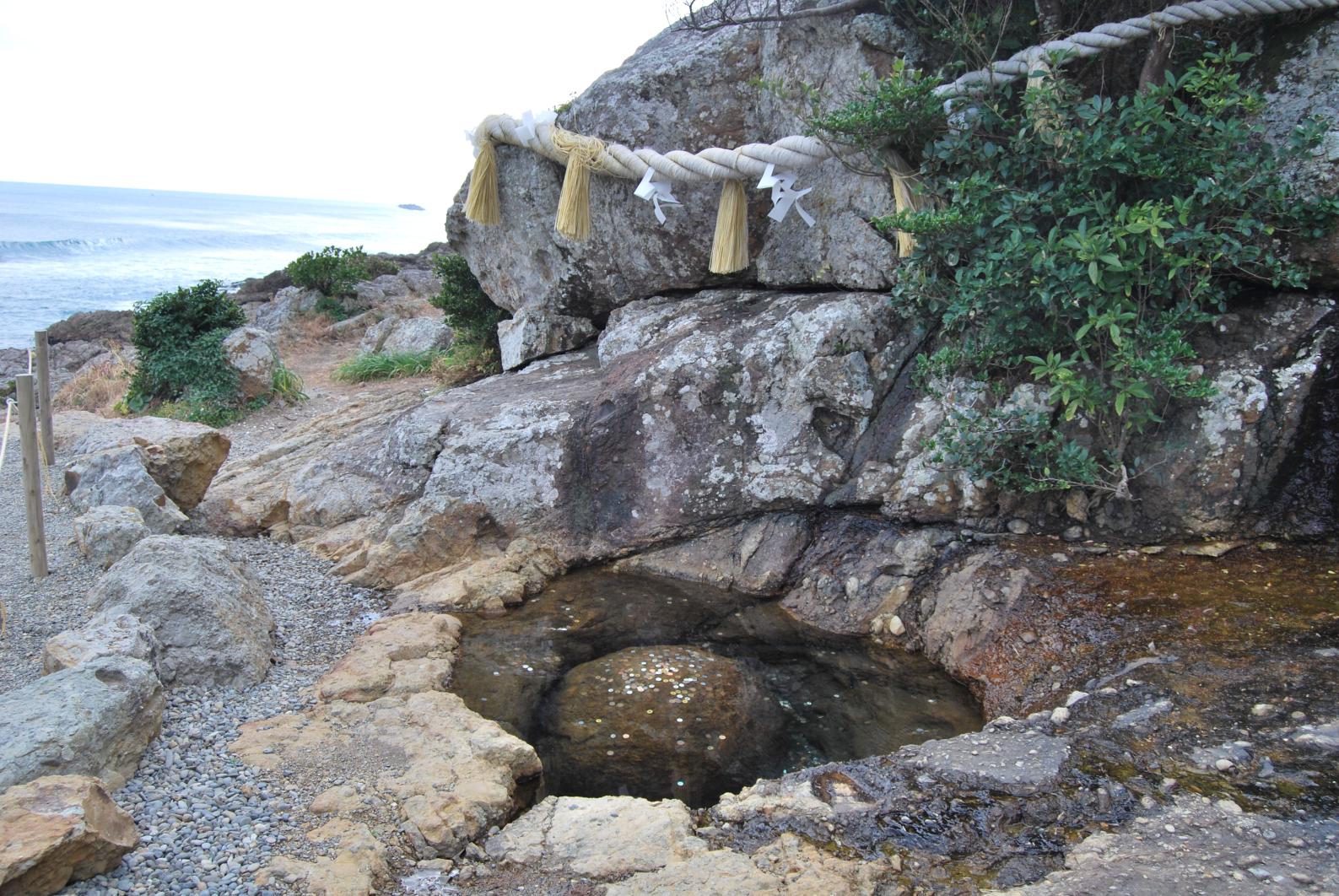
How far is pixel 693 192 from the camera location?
275 inches

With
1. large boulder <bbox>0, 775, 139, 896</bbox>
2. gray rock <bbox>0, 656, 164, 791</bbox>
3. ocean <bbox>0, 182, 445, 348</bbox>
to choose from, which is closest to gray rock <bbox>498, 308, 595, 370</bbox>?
gray rock <bbox>0, 656, 164, 791</bbox>

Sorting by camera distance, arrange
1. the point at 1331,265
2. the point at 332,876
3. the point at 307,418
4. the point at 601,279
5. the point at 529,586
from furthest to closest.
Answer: the point at 307,418
the point at 601,279
the point at 529,586
the point at 1331,265
the point at 332,876

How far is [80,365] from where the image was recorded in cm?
1809

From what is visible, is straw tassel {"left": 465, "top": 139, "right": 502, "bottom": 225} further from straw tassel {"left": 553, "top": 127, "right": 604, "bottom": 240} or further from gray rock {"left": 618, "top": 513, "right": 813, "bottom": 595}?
gray rock {"left": 618, "top": 513, "right": 813, "bottom": 595}

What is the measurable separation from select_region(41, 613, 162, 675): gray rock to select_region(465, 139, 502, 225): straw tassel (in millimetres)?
4447

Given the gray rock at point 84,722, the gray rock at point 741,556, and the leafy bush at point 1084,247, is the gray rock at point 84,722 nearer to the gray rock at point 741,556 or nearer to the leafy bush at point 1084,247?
the gray rock at point 741,556

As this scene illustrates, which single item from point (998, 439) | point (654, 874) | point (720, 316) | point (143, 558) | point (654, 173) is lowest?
point (654, 874)

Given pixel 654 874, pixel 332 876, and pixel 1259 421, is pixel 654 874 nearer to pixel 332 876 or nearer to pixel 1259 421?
pixel 332 876

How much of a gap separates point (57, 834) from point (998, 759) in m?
3.51

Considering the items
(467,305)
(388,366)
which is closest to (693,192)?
(467,305)

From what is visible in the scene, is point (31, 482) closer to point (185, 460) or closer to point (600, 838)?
point (185, 460)

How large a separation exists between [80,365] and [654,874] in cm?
1922

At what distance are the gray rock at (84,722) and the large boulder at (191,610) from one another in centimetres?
52

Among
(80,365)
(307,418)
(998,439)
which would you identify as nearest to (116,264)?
(80,365)
